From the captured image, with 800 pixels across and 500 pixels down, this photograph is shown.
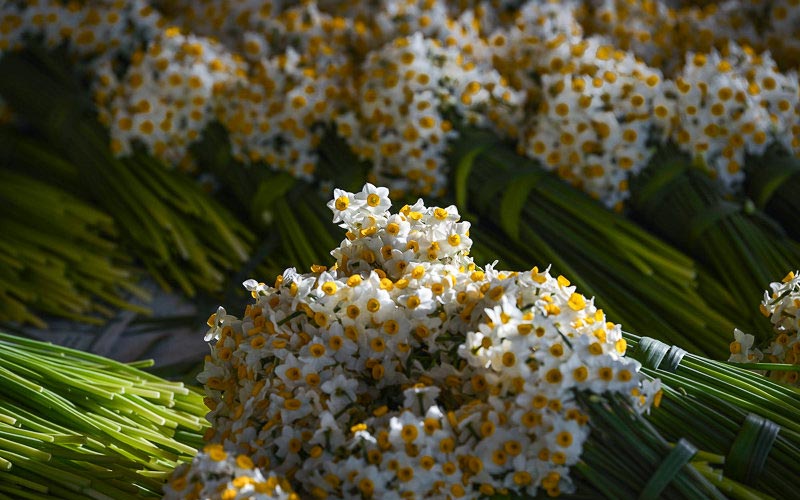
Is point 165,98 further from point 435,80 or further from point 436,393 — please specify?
point 436,393

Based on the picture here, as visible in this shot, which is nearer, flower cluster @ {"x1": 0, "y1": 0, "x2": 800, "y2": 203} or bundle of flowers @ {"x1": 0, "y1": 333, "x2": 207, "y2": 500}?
bundle of flowers @ {"x1": 0, "y1": 333, "x2": 207, "y2": 500}

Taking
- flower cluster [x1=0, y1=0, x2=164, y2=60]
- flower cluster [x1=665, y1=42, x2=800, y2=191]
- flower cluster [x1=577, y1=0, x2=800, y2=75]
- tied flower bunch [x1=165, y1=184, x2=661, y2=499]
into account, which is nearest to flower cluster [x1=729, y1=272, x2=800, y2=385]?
tied flower bunch [x1=165, y1=184, x2=661, y2=499]

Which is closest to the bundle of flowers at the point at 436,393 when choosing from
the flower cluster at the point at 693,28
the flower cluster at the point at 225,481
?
the flower cluster at the point at 225,481

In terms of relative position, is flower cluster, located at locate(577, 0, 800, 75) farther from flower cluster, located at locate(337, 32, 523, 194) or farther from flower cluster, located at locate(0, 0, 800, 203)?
flower cluster, located at locate(337, 32, 523, 194)

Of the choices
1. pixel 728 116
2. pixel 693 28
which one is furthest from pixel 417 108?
pixel 693 28

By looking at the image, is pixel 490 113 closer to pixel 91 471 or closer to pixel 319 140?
pixel 319 140

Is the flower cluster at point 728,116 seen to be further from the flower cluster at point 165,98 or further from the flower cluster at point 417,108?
the flower cluster at point 165,98

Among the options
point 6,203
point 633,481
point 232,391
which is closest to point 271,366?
point 232,391
